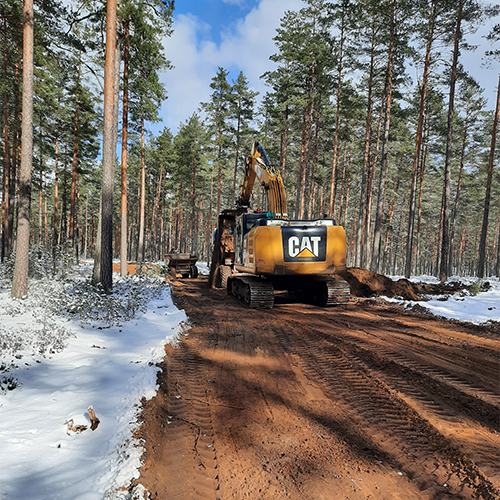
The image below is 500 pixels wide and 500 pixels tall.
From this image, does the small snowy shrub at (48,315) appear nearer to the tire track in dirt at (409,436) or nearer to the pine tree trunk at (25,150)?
the pine tree trunk at (25,150)

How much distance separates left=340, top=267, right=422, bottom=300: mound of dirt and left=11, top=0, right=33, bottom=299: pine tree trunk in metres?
10.9

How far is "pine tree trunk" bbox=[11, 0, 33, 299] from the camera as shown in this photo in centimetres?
827

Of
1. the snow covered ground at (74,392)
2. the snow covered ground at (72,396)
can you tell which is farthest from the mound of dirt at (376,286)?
the snow covered ground at (72,396)

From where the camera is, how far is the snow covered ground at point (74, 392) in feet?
6.92

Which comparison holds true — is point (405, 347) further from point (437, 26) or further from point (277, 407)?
point (437, 26)

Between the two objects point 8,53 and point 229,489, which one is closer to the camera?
point 229,489

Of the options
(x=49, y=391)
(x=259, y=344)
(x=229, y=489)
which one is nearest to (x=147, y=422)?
(x=229, y=489)

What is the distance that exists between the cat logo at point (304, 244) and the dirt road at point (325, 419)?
10.3ft

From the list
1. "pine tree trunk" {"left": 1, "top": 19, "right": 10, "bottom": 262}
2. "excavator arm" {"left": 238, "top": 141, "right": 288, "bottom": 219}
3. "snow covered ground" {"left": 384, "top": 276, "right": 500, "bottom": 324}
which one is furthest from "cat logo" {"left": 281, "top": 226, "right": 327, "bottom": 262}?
"pine tree trunk" {"left": 1, "top": 19, "right": 10, "bottom": 262}

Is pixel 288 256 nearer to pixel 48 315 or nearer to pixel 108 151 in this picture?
pixel 48 315

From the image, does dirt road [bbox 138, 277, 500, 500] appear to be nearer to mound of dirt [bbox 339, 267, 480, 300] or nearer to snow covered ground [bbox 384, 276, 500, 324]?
snow covered ground [bbox 384, 276, 500, 324]

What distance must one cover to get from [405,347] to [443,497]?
359 centimetres

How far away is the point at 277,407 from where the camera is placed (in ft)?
11.0

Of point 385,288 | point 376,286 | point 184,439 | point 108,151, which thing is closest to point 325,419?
point 184,439
